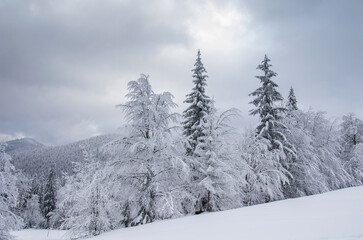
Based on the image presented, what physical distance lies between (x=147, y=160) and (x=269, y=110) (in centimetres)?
1240

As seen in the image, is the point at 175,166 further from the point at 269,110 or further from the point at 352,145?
the point at 352,145

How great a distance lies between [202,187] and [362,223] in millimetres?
9016

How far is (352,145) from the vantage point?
98.2ft

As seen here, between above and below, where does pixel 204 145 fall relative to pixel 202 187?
above

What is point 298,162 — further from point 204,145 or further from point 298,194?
point 204,145

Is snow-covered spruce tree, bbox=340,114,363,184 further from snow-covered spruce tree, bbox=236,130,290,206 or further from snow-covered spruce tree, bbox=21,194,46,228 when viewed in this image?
snow-covered spruce tree, bbox=21,194,46,228

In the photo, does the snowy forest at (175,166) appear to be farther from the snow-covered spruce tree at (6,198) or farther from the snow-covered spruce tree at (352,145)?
the snow-covered spruce tree at (352,145)

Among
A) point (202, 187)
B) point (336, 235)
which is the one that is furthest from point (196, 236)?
point (202, 187)

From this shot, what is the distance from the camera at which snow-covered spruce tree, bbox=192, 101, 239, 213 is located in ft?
44.5

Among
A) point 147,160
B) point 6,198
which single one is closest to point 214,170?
point 147,160

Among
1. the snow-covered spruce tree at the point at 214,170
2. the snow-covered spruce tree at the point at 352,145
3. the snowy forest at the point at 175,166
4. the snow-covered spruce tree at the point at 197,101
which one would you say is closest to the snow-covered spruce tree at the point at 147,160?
the snowy forest at the point at 175,166

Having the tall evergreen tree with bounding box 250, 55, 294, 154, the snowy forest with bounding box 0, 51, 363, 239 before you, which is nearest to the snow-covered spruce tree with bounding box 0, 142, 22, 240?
the snowy forest with bounding box 0, 51, 363, 239

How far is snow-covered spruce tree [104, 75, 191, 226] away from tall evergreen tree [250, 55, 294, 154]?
9301 millimetres

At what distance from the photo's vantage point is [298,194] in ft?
65.4
